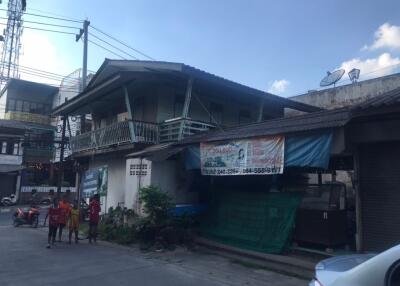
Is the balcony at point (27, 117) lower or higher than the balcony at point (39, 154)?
higher

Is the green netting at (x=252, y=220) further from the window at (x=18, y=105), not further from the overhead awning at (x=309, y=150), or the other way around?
the window at (x=18, y=105)

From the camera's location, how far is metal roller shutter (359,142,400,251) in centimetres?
886

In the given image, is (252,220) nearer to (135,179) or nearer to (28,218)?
(135,179)

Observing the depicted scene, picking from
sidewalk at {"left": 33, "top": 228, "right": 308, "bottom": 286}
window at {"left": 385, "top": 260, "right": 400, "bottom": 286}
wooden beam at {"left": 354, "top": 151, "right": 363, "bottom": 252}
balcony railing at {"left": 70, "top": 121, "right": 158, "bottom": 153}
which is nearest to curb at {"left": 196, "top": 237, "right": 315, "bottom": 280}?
sidewalk at {"left": 33, "top": 228, "right": 308, "bottom": 286}

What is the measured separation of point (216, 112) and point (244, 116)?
2.21 metres

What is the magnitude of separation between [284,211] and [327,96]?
17.5 metres

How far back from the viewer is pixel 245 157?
1130 cm

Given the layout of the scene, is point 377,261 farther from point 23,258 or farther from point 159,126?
point 159,126

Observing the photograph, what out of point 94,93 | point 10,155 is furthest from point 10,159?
point 94,93

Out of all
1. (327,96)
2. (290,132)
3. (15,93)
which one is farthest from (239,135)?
(15,93)

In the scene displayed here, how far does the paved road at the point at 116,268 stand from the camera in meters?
8.11

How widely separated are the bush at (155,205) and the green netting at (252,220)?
1.66 metres

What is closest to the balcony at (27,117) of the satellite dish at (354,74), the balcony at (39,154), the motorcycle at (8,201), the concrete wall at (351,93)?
the balcony at (39,154)

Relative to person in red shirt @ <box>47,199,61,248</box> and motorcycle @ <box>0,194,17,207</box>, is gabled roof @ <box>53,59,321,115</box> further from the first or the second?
motorcycle @ <box>0,194,17,207</box>
